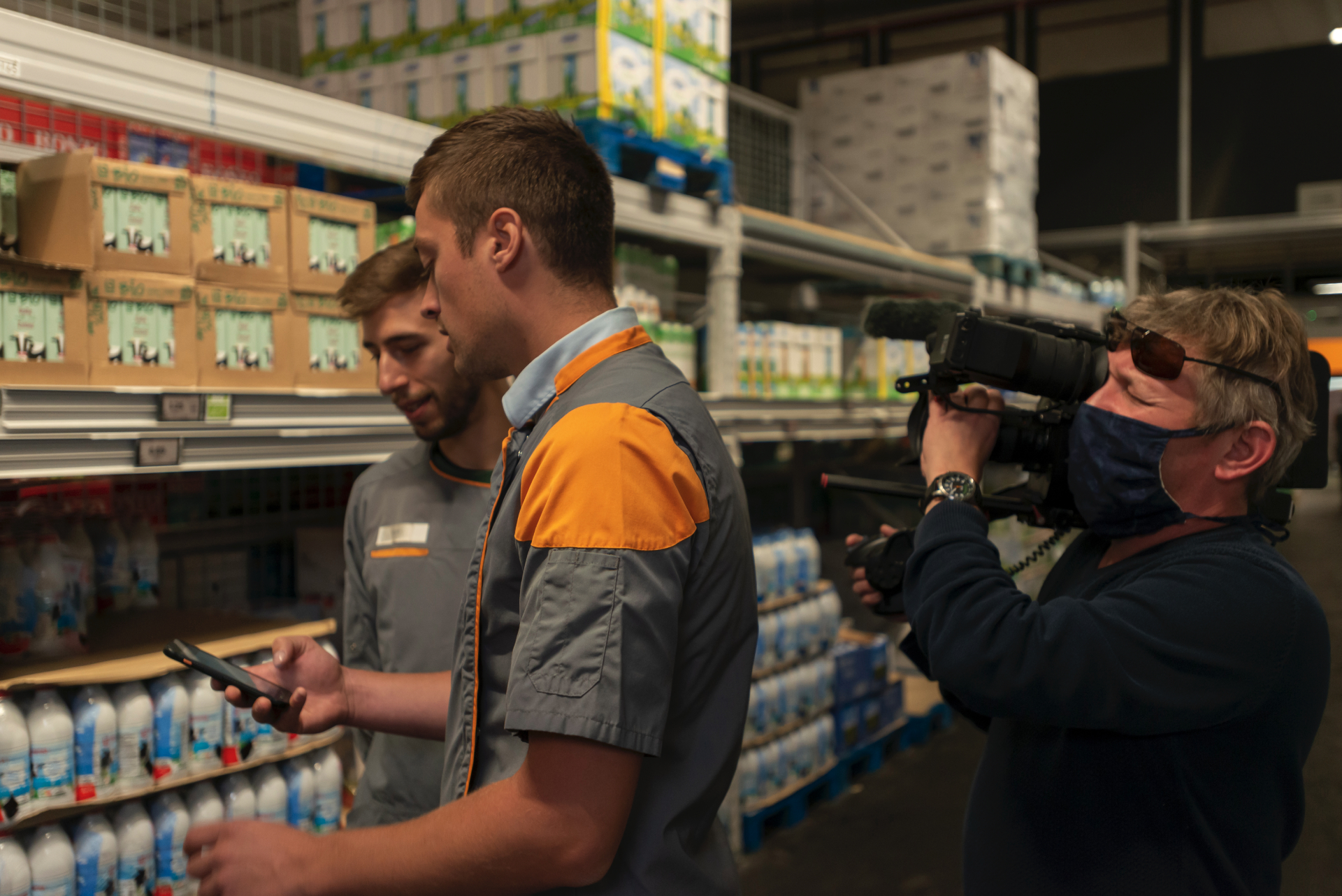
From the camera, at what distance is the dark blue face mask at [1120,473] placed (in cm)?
136

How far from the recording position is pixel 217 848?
1.12m

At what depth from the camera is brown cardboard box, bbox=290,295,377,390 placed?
2.29 metres

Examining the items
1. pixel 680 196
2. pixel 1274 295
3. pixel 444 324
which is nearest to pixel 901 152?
pixel 680 196

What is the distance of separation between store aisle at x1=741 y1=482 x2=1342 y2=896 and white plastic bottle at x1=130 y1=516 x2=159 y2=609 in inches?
95.1

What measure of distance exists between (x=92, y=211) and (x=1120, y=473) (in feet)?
6.30

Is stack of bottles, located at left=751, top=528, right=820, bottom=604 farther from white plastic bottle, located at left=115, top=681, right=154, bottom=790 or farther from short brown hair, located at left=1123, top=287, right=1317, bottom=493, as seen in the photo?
short brown hair, located at left=1123, top=287, right=1317, bottom=493

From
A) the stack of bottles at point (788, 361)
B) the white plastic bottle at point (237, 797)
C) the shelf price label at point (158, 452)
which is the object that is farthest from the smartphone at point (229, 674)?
the stack of bottles at point (788, 361)

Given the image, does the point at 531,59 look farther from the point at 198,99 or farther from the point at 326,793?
the point at 326,793

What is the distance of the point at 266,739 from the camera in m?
2.27

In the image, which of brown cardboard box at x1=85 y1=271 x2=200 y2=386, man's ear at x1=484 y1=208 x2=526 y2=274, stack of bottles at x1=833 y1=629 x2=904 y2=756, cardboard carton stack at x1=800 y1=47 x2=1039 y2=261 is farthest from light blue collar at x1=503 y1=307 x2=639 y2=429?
cardboard carton stack at x1=800 y1=47 x2=1039 y2=261

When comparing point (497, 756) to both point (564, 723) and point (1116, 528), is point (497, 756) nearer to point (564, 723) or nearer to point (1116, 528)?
point (564, 723)

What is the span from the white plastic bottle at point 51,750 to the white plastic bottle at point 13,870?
0.36 ft

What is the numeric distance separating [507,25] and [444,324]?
2153mm

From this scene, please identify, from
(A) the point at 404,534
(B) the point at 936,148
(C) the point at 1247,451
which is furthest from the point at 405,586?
(B) the point at 936,148
